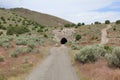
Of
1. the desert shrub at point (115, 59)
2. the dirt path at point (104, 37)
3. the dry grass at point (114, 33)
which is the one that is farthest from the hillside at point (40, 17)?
the desert shrub at point (115, 59)

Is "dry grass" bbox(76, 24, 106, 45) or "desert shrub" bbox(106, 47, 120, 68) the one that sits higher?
"desert shrub" bbox(106, 47, 120, 68)

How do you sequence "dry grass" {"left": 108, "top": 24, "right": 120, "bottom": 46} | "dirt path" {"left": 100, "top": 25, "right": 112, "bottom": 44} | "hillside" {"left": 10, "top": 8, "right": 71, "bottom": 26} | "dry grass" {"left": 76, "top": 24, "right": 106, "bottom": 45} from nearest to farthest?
"dirt path" {"left": 100, "top": 25, "right": 112, "bottom": 44}, "dry grass" {"left": 108, "top": 24, "right": 120, "bottom": 46}, "dry grass" {"left": 76, "top": 24, "right": 106, "bottom": 45}, "hillside" {"left": 10, "top": 8, "right": 71, "bottom": 26}

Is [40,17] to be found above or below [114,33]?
above

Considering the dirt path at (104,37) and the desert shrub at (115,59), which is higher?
the desert shrub at (115,59)

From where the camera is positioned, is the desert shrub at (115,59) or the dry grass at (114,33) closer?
the desert shrub at (115,59)

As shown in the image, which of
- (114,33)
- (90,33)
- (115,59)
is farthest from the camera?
(90,33)

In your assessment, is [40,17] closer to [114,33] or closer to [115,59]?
[114,33]

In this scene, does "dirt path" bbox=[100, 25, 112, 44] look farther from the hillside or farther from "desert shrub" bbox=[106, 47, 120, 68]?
the hillside

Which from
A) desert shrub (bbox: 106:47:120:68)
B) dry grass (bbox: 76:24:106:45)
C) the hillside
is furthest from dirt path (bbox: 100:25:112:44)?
the hillside

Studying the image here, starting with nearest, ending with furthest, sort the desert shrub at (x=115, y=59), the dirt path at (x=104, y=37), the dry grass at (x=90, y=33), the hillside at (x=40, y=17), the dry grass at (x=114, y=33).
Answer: the desert shrub at (x=115, y=59)
the dirt path at (x=104, y=37)
the dry grass at (x=114, y=33)
the dry grass at (x=90, y=33)
the hillside at (x=40, y=17)

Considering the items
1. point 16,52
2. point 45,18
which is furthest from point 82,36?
point 45,18

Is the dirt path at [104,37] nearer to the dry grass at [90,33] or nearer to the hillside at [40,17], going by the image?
the dry grass at [90,33]

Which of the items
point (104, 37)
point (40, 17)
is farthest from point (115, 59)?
point (40, 17)

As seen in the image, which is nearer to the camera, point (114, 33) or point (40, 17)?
point (114, 33)
